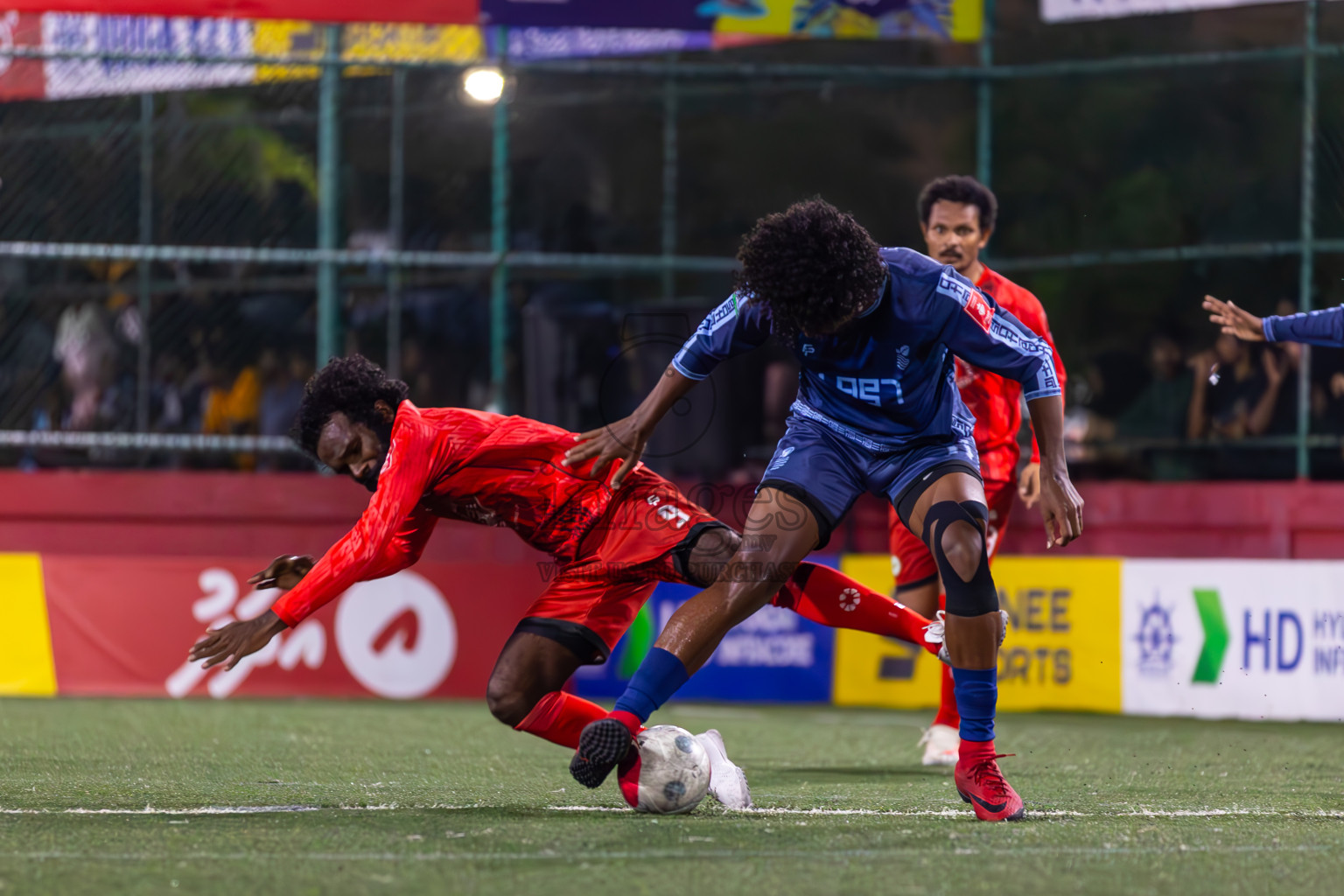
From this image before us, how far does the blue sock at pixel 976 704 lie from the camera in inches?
186

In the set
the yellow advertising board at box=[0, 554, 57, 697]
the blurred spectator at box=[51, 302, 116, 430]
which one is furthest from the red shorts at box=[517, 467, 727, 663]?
the blurred spectator at box=[51, 302, 116, 430]

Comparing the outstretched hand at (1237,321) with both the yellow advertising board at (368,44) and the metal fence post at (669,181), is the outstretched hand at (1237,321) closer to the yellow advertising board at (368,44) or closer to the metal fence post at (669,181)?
the metal fence post at (669,181)

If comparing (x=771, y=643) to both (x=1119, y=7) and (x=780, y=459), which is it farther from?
(x=780, y=459)

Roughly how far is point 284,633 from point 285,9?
451cm

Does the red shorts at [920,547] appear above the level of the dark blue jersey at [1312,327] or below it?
below

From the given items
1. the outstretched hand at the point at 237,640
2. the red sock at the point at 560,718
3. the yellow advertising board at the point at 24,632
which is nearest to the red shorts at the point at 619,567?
the red sock at the point at 560,718

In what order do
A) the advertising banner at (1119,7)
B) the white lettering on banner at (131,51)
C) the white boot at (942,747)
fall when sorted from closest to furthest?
the white boot at (942,747) → the advertising banner at (1119,7) → the white lettering on banner at (131,51)

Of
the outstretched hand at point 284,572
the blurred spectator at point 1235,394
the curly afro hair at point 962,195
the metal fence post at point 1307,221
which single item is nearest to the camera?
the outstretched hand at point 284,572

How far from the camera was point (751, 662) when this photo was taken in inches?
428

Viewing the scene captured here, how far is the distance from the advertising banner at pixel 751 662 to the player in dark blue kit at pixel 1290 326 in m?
5.36

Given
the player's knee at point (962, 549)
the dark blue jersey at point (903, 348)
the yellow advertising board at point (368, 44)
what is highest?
the yellow advertising board at point (368, 44)

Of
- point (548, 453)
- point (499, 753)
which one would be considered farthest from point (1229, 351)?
point (548, 453)

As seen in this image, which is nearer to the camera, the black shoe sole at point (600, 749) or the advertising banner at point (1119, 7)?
the black shoe sole at point (600, 749)

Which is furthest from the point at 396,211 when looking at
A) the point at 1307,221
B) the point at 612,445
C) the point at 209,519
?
the point at 612,445
